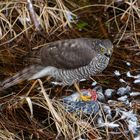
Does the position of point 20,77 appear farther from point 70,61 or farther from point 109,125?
point 109,125

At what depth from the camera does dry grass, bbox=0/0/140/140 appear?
211 inches

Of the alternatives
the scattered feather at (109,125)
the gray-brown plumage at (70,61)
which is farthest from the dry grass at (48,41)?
the gray-brown plumage at (70,61)

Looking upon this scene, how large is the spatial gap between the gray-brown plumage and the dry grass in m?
0.16

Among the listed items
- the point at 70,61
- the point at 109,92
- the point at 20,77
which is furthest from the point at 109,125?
the point at 20,77

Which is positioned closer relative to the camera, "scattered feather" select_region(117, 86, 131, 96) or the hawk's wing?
the hawk's wing

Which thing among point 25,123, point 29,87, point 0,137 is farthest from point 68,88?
point 0,137

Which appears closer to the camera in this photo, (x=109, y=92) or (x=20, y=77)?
(x=20, y=77)

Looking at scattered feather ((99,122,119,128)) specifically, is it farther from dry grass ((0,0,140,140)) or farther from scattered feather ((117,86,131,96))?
scattered feather ((117,86,131,96))

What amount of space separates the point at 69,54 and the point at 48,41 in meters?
1.07

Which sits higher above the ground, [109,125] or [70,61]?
[70,61]

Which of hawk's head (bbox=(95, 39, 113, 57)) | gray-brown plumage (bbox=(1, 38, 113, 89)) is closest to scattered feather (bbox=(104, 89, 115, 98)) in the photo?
gray-brown plumage (bbox=(1, 38, 113, 89))

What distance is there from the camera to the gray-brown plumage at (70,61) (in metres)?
5.50

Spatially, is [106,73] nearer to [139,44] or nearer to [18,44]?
[139,44]

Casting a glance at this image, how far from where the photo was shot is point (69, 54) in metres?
5.57
